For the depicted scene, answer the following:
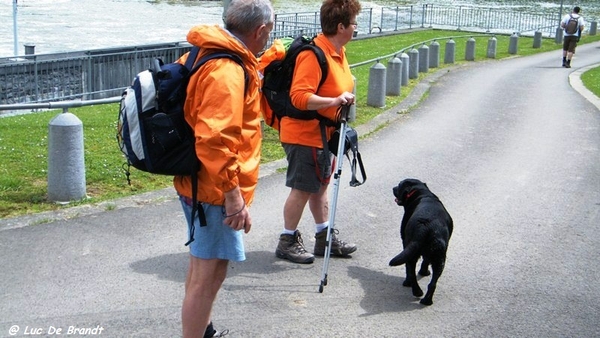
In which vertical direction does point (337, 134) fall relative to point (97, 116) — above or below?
above

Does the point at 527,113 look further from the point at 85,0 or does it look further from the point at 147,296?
the point at 85,0

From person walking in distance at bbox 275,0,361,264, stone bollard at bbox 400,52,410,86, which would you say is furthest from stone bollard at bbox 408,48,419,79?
person walking in distance at bbox 275,0,361,264

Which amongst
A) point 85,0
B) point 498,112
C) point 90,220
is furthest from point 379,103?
point 85,0

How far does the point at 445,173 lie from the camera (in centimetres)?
957

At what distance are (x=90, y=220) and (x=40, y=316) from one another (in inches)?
77.6

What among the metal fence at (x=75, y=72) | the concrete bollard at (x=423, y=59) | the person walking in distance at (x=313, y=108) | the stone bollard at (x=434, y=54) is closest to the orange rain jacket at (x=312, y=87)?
the person walking in distance at (x=313, y=108)

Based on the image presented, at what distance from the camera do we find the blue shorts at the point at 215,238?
4000 mm

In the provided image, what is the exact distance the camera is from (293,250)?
6121mm

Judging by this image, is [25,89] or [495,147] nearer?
[495,147]

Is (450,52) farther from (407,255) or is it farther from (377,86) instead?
(407,255)

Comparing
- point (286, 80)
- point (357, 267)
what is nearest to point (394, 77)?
point (357, 267)

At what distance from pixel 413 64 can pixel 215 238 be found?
14749 mm

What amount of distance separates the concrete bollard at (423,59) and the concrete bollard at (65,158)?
1364 centimetres

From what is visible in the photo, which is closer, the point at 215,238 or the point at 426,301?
the point at 215,238
